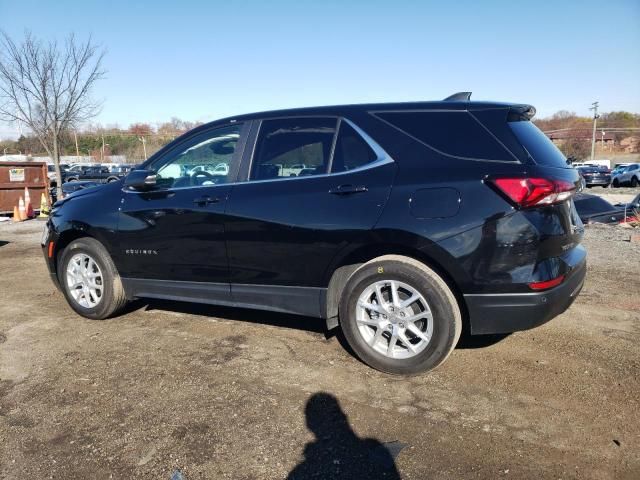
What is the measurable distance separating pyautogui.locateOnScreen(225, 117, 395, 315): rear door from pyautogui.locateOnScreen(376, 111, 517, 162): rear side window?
264mm

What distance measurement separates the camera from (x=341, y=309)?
11.8ft

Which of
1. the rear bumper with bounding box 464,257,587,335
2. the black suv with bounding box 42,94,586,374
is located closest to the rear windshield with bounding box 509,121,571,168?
the black suv with bounding box 42,94,586,374

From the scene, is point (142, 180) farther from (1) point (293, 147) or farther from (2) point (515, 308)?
(2) point (515, 308)

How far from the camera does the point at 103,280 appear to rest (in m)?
4.60

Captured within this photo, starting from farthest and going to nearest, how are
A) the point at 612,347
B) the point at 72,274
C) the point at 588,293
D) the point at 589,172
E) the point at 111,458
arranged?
the point at 589,172, the point at 588,293, the point at 72,274, the point at 612,347, the point at 111,458

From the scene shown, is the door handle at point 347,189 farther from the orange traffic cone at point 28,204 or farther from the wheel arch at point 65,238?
the orange traffic cone at point 28,204

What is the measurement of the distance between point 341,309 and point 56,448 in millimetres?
1885

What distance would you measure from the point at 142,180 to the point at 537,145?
3025 mm

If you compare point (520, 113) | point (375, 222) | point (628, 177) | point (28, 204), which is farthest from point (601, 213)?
point (628, 177)

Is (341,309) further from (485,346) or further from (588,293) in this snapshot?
(588,293)

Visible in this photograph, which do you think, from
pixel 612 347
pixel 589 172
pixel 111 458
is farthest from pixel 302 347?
pixel 589 172

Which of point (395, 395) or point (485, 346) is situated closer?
point (395, 395)

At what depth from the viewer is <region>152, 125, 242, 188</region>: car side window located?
4.08 meters

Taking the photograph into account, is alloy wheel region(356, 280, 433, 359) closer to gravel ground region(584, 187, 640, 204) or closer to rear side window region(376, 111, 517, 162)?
rear side window region(376, 111, 517, 162)
